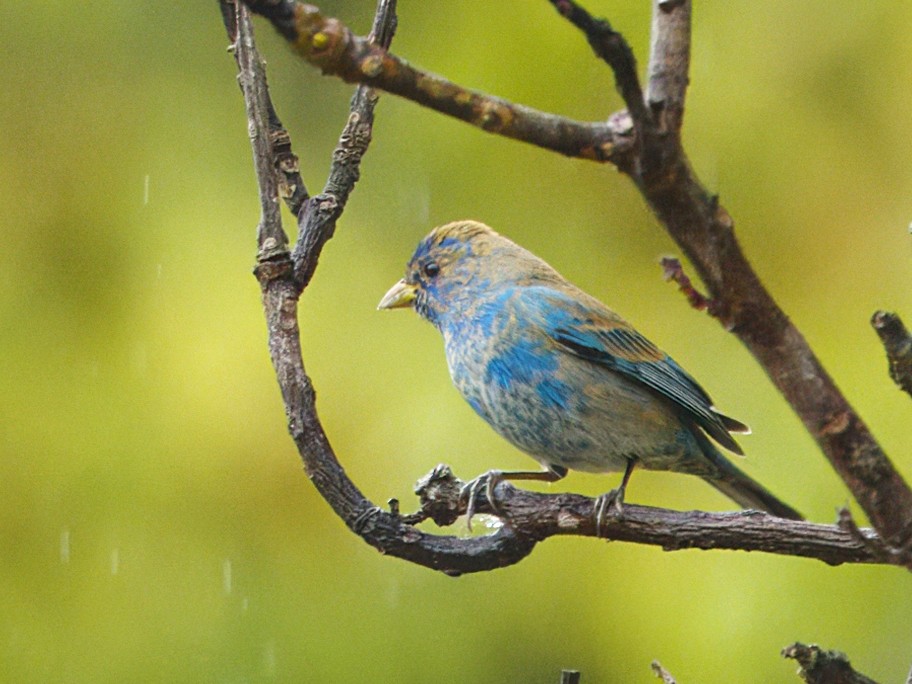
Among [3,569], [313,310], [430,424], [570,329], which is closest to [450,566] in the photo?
[570,329]

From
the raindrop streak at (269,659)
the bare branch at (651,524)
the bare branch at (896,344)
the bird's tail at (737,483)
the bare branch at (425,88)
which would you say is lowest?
the raindrop streak at (269,659)

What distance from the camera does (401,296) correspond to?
366cm

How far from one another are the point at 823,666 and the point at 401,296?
216 cm

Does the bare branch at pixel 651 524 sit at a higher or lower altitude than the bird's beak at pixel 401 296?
lower

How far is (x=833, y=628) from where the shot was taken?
140 inches

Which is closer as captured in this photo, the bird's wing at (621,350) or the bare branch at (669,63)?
the bare branch at (669,63)

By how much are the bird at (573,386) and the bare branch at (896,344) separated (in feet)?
4.64

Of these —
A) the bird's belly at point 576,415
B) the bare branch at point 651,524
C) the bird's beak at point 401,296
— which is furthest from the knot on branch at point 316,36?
the bird's beak at point 401,296

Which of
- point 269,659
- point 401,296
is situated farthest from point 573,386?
point 269,659

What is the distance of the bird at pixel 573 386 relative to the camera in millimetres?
3072

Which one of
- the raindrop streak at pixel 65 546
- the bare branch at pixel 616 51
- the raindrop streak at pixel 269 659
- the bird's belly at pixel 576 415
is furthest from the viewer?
the raindrop streak at pixel 65 546

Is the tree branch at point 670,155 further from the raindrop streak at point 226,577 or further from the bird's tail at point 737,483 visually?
the raindrop streak at point 226,577

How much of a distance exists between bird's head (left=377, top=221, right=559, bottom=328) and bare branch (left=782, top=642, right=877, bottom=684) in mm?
1875

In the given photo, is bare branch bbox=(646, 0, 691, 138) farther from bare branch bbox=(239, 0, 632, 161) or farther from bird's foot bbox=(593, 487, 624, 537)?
bird's foot bbox=(593, 487, 624, 537)
